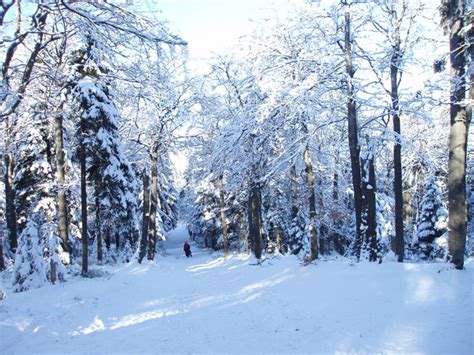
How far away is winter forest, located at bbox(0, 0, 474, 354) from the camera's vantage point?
6082 millimetres

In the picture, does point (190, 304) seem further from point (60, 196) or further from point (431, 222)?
point (431, 222)

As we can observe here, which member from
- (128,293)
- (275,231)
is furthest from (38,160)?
(275,231)

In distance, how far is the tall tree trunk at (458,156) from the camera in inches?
334

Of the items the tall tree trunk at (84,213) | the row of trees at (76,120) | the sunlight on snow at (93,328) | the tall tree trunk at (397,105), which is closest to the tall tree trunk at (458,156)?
the tall tree trunk at (397,105)

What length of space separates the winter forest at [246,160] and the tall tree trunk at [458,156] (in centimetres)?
4

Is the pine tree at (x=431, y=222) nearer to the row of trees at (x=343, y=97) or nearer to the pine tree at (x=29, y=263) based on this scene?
the row of trees at (x=343, y=97)

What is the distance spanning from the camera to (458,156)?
28.2 feet

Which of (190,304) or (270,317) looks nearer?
(270,317)

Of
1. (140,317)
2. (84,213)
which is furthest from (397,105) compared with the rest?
(84,213)

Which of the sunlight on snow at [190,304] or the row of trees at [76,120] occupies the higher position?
the row of trees at [76,120]

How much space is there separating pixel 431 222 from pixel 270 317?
56.8 ft

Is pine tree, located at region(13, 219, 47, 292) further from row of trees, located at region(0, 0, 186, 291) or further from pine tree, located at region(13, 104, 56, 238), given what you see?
pine tree, located at region(13, 104, 56, 238)

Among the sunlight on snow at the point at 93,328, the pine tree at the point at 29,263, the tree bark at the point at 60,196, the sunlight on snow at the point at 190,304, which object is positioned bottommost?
the sunlight on snow at the point at 190,304

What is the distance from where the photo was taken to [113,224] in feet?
72.6
